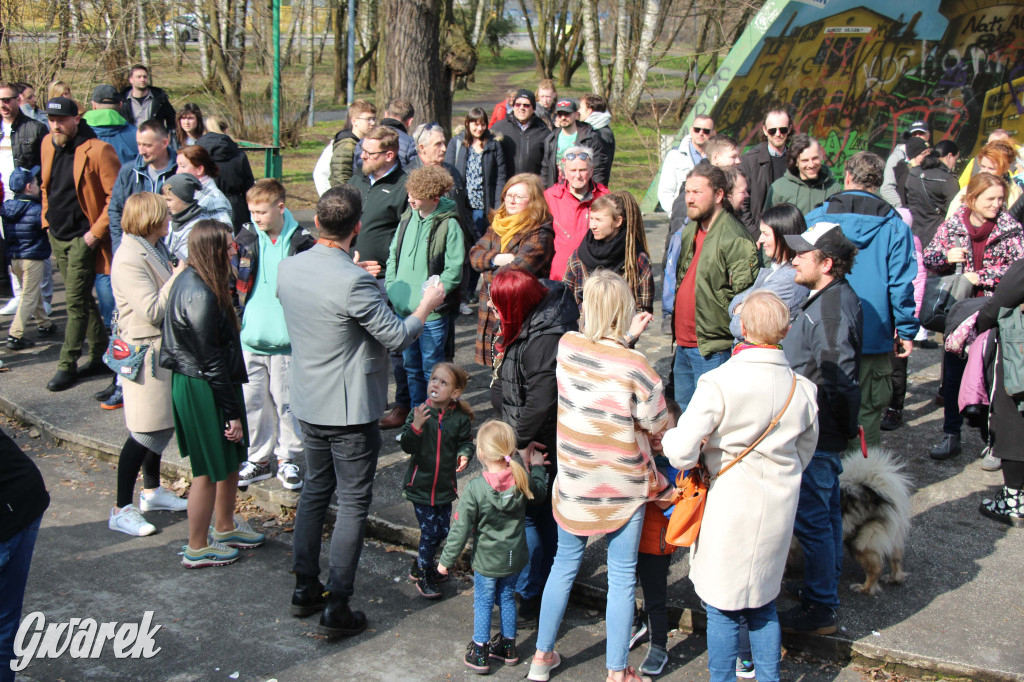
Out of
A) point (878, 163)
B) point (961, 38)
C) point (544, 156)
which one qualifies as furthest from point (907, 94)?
point (878, 163)

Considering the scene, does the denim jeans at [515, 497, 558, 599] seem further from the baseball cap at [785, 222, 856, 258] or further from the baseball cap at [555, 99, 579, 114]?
the baseball cap at [555, 99, 579, 114]

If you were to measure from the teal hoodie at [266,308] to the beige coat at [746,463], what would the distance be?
2.74 meters

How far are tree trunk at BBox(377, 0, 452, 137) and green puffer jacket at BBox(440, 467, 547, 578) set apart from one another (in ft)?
27.2

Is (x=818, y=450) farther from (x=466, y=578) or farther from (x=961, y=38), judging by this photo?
(x=961, y=38)

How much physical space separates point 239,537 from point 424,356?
5.58 feet

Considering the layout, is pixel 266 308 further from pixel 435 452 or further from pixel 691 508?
pixel 691 508

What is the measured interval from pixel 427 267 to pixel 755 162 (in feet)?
9.91

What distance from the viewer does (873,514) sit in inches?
171

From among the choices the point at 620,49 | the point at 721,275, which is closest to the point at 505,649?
the point at 721,275

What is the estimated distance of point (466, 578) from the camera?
4.79 metres

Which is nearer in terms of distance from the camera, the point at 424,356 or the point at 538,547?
the point at 538,547

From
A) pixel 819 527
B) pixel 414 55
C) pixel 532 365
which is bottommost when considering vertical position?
pixel 819 527

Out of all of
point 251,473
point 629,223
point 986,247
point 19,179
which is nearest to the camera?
point 629,223

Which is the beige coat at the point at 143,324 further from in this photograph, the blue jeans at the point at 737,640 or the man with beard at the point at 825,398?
the man with beard at the point at 825,398
